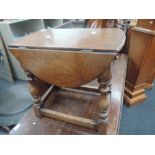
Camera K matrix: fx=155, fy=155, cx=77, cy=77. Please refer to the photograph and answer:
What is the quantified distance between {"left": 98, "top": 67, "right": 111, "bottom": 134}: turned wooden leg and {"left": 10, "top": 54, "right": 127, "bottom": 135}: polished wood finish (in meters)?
0.06

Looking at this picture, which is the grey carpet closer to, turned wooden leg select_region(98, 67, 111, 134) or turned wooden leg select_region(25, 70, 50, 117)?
turned wooden leg select_region(25, 70, 50, 117)

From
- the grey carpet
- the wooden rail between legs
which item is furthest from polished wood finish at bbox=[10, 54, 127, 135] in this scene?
the grey carpet

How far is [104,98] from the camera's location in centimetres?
66

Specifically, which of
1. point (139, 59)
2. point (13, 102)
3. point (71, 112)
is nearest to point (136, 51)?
point (139, 59)

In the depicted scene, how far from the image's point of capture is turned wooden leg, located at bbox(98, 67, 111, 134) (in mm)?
609

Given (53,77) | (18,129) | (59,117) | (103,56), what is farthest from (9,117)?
(103,56)

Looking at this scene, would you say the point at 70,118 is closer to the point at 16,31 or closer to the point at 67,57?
the point at 67,57

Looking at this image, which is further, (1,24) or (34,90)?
(1,24)

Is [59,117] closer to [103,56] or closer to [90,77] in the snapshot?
[90,77]
